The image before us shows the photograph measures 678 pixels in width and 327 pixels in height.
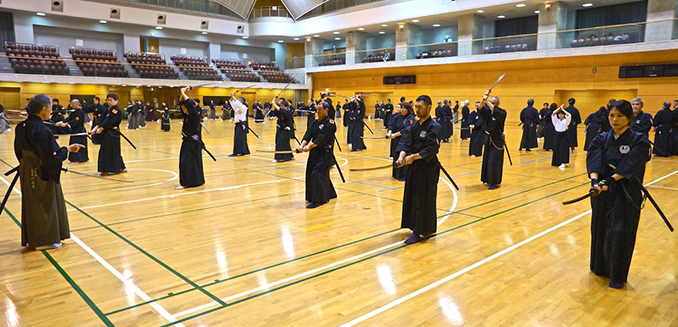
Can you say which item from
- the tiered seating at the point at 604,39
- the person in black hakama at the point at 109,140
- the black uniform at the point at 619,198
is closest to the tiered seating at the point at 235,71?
the tiered seating at the point at 604,39

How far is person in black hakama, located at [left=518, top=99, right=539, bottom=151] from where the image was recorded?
52.4 feet

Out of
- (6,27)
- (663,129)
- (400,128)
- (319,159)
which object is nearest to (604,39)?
(663,129)

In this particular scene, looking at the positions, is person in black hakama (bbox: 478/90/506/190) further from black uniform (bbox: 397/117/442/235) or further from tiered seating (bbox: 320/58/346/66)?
tiered seating (bbox: 320/58/346/66)

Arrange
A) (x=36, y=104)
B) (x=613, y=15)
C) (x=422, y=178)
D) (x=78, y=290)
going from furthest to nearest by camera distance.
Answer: (x=613, y=15) → (x=422, y=178) → (x=36, y=104) → (x=78, y=290)

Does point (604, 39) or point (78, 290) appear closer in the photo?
point (78, 290)

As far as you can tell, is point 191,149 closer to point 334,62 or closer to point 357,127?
point 357,127

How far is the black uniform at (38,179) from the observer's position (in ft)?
16.9

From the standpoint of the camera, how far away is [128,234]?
6035 millimetres

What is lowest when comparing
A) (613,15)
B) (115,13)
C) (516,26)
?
(613,15)

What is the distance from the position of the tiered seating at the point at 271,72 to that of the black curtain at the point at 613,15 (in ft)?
78.1

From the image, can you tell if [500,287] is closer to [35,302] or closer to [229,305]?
[229,305]

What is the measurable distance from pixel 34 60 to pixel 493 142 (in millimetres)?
30324

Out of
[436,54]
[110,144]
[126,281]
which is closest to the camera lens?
[126,281]

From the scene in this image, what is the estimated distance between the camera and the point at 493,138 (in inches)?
363
